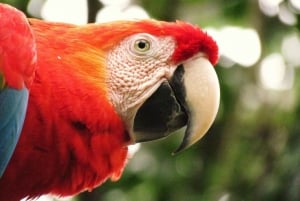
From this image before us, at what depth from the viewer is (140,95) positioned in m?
2.35

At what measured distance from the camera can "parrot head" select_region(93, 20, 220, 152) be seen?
90.6 inches

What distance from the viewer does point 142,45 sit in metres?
2.36

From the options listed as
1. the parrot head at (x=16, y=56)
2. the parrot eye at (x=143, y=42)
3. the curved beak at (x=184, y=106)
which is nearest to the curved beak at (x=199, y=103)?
the curved beak at (x=184, y=106)

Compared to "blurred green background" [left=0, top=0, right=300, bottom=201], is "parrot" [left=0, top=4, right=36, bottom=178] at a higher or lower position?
higher

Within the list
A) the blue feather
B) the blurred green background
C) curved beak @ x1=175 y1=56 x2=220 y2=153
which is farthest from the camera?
the blurred green background

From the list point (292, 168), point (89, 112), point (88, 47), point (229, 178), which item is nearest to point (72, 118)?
point (89, 112)

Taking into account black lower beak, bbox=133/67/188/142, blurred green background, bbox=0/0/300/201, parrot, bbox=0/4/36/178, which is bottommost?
blurred green background, bbox=0/0/300/201

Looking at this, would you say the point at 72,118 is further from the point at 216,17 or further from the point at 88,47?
the point at 216,17

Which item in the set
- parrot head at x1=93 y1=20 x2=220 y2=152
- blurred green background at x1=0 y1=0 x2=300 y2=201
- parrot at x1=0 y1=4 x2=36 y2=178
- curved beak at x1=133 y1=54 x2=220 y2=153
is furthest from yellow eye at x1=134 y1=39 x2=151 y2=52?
blurred green background at x1=0 y1=0 x2=300 y2=201

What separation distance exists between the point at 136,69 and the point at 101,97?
14 centimetres

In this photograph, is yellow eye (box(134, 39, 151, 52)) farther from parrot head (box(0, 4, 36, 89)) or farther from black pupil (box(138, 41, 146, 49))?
parrot head (box(0, 4, 36, 89))

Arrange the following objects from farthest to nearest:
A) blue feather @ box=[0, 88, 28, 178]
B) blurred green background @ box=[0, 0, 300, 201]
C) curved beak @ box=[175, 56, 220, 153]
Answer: blurred green background @ box=[0, 0, 300, 201] < curved beak @ box=[175, 56, 220, 153] < blue feather @ box=[0, 88, 28, 178]

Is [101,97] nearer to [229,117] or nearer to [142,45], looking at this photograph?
[142,45]

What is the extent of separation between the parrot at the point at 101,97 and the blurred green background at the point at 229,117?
104 centimetres
